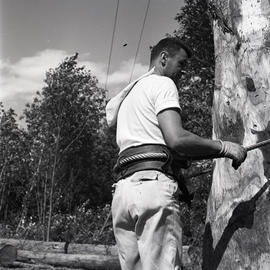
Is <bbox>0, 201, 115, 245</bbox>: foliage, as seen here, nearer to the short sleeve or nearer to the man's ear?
the man's ear

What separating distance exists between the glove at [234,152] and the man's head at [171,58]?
567 mm

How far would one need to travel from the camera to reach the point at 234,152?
242 cm

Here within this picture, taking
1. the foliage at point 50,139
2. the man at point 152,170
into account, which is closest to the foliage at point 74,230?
the foliage at point 50,139

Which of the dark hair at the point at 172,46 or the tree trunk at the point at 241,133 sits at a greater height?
the dark hair at the point at 172,46

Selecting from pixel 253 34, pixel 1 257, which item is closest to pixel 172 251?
pixel 253 34

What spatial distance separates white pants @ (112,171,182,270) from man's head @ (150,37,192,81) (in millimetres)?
663

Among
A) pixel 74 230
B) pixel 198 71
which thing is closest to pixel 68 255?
pixel 74 230

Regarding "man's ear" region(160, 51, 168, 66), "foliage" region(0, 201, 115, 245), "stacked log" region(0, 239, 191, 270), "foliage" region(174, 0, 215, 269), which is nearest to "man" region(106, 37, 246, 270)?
"man's ear" region(160, 51, 168, 66)

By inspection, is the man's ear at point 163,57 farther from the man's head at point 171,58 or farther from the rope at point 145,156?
the rope at point 145,156

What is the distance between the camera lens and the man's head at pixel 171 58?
2762 millimetres

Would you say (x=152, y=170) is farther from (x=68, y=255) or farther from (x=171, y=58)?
(x=68, y=255)

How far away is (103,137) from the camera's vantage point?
1216 inches

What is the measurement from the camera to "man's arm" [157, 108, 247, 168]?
2332mm

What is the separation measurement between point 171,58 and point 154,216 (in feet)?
3.11
